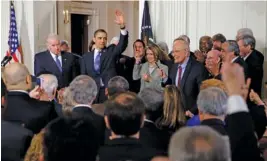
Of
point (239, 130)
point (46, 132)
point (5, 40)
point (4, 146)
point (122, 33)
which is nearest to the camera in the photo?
point (239, 130)

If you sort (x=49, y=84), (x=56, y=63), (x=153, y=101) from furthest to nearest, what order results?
(x=56, y=63), (x=49, y=84), (x=153, y=101)

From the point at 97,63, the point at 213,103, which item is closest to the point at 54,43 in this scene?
the point at 97,63

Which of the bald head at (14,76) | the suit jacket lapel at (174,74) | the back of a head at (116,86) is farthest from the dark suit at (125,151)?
the suit jacket lapel at (174,74)

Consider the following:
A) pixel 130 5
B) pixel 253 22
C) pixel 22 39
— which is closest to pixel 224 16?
pixel 253 22

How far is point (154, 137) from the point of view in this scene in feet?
9.44

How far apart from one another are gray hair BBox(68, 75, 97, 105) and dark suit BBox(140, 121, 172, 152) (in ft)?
1.37

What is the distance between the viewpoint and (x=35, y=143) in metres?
2.39

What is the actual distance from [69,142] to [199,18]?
6.09m

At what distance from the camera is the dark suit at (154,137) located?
285cm

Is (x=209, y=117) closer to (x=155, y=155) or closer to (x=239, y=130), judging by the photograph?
(x=155, y=155)

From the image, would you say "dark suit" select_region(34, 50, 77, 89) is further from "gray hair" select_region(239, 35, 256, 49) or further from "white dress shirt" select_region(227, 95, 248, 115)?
"white dress shirt" select_region(227, 95, 248, 115)

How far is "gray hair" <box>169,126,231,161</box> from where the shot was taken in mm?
1648

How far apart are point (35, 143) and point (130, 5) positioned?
10.1 metres

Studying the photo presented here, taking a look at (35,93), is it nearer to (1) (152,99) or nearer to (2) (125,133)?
(1) (152,99)
